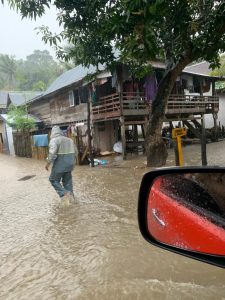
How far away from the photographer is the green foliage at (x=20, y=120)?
794 inches

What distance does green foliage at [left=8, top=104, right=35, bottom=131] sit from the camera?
20.2m

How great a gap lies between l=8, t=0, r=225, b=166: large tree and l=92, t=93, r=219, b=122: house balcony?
417 cm

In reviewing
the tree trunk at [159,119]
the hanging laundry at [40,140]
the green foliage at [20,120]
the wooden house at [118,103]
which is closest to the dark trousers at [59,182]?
the tree trunk at [159,119]

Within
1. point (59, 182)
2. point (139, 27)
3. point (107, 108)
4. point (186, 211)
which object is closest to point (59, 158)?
point (59, 182)

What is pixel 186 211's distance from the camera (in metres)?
1.60

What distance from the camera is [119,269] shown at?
3.65m

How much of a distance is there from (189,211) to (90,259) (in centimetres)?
276

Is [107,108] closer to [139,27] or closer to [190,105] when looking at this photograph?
[190,105]

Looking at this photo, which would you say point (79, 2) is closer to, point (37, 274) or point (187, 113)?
point (37, 274)

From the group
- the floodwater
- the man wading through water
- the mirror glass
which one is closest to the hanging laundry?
the floodwater

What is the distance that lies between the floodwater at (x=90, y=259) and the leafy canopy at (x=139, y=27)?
3.25m

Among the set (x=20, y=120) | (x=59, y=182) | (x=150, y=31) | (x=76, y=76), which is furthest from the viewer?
(x=20, y=120)

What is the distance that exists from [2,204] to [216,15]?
6501 millimetres

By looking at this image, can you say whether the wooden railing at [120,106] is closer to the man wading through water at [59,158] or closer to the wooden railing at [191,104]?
the wooden railing at [191,104]
